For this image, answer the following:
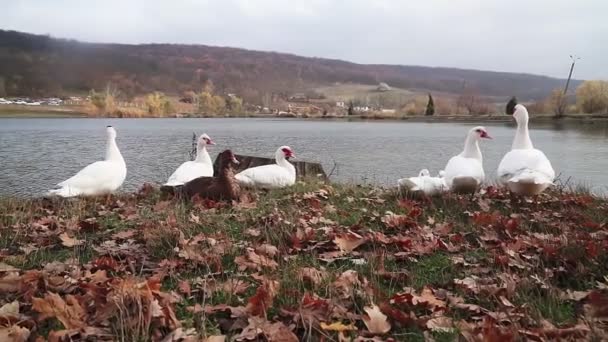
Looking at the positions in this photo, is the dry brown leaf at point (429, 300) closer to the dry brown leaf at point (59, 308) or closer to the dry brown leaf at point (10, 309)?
the dry brown leaf at point (59, 308)

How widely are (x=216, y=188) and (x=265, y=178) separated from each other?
1.89m

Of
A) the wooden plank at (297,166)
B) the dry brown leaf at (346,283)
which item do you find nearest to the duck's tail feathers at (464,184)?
the wooden plank at (297,166)

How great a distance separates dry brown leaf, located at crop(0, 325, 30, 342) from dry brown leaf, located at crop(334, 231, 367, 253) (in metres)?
2.67

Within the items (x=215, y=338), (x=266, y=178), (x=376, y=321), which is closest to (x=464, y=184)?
(x=266, y=178)

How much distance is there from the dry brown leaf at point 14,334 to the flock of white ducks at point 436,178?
626cm

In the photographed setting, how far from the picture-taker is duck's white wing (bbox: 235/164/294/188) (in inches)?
384

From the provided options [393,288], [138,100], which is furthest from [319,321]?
[138,100]

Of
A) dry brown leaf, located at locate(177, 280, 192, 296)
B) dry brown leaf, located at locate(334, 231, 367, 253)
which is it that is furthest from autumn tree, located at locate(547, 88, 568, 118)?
dry brown leaf, located at locate(177, 280, 192, 296)

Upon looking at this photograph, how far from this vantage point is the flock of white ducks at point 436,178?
8.05 m

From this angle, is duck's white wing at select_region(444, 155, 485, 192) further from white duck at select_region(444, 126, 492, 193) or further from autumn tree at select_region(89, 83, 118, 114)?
autumn tree at select_region(89, 83, 118, 114)

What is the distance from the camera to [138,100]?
85062 mm

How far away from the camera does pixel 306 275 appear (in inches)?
→ 145

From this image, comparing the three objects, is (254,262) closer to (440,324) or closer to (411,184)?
(440,324)

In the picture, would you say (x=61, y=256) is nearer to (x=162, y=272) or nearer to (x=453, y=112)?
(x=162, y=272)
